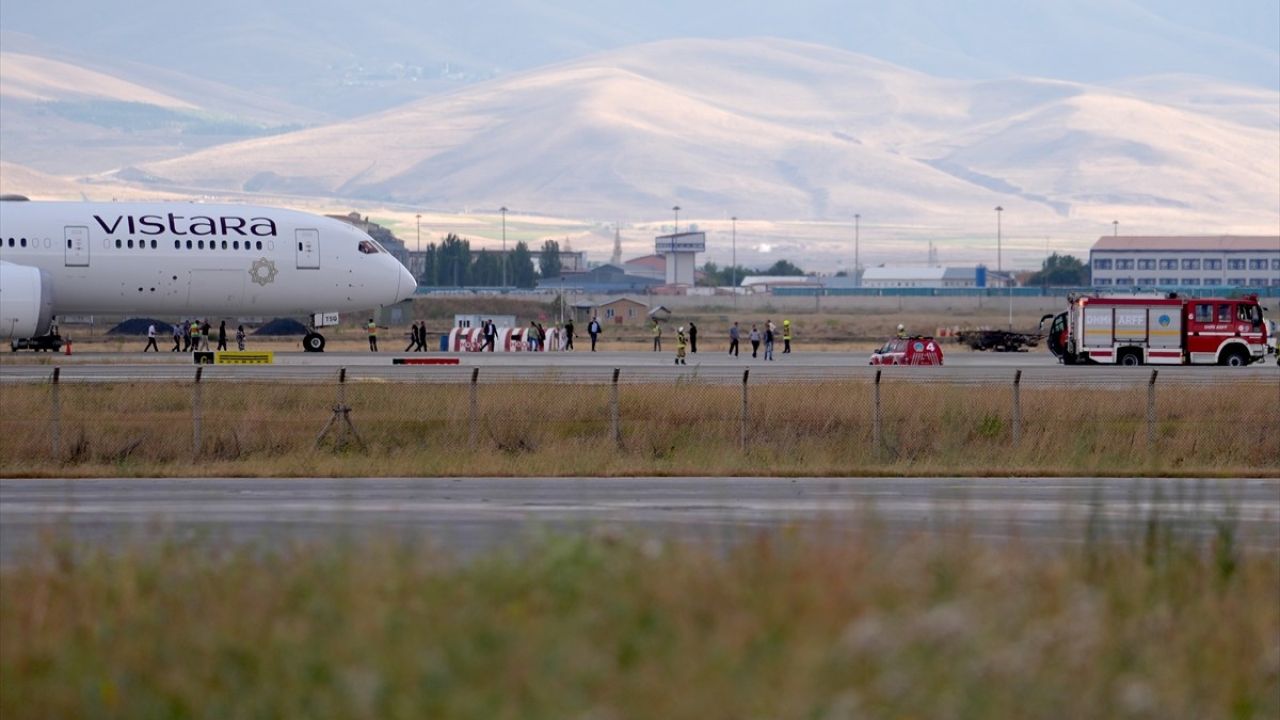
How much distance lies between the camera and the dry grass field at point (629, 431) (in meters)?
29.8

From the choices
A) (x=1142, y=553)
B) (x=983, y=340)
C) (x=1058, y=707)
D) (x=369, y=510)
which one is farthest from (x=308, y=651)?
(x=983, y=340)

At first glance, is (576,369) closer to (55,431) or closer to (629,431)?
(629,431)

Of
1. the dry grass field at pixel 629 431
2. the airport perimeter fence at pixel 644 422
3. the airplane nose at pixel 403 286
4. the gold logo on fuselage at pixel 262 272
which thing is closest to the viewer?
the dry grass field at pixel 629 431

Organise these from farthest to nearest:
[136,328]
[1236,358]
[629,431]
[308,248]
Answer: [136,328]
[308,248]
[1236,358]
[629,431]

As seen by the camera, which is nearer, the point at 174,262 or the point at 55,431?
the point at 55,431

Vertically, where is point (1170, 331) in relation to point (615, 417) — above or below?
above

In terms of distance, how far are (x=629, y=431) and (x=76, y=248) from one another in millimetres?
27639

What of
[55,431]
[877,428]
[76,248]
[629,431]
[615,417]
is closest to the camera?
[55,431]

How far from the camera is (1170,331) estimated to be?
56.3 meters

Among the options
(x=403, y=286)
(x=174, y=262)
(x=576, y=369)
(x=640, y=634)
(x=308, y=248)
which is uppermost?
(x=308, y=248)

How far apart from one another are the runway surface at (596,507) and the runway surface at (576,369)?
45.8 feet

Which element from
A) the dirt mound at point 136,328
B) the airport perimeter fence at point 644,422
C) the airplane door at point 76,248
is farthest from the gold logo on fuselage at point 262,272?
the dirt mound at point 136,328

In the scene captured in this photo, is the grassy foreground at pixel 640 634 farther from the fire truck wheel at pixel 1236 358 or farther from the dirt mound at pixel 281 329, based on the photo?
the dirt mound at pixel 281 329

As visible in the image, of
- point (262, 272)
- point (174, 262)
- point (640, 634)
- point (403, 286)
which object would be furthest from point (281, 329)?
point (640, 634)
